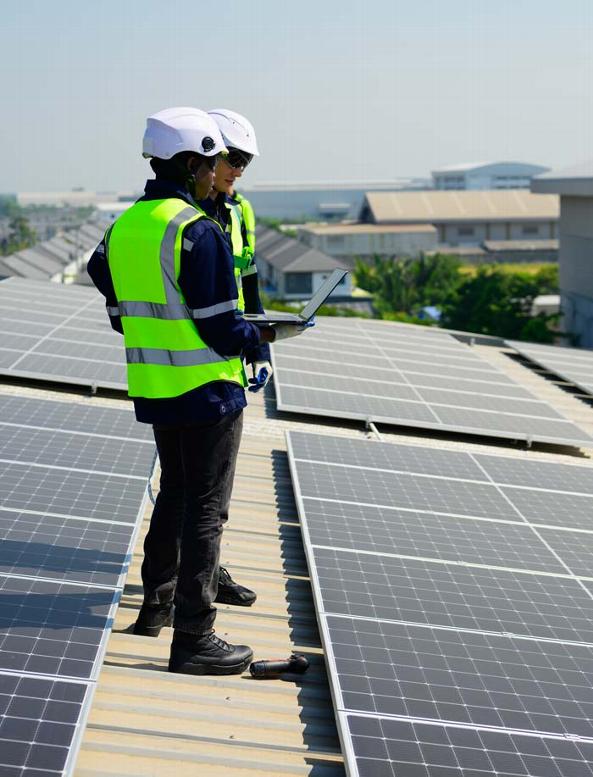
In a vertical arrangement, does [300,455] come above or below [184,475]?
below

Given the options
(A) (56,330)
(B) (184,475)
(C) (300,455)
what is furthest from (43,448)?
(A) (56,330)

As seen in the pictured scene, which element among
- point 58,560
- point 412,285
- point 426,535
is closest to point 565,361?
point 426,535

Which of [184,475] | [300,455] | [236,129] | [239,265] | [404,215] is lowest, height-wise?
[404,215]

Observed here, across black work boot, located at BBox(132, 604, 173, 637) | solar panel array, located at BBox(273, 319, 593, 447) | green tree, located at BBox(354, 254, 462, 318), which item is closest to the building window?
green tree, located at BBox(354, 254, 462, 318)

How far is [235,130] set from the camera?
595cm

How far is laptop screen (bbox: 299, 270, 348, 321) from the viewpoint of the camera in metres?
5.24

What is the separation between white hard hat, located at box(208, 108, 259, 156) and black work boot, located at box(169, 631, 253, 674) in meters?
2.86

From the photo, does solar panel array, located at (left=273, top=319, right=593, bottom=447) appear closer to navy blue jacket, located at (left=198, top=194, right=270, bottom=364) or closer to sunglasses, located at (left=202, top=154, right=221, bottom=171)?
navy blue jacket, located at (left=198, top=194, right=270, bottom=364)

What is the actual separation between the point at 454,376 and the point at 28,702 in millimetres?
10504

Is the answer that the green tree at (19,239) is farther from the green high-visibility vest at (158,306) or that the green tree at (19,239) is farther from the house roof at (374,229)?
the green high-visibility vest at (158,306)

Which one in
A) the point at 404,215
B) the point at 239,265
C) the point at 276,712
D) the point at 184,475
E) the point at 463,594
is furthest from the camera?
the point at 404,215

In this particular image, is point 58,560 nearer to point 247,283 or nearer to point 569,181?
point 247,283

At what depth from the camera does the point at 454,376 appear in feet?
45.3

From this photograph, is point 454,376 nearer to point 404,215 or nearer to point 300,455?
point 300,455
